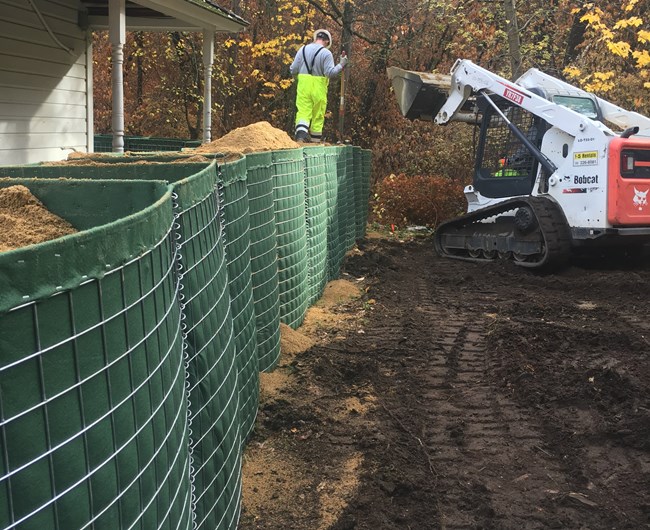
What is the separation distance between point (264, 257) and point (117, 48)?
617cm

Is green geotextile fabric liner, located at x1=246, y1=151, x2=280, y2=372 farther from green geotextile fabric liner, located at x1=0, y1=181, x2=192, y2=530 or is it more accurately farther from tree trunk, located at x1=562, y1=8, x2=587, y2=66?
tree trunk, located at x1=562, y1=8, x2=587, y2=66

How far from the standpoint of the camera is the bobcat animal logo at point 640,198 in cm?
1055

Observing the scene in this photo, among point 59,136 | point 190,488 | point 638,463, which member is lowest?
point 638,463

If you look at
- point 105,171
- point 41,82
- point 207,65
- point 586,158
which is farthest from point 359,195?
point 105,171

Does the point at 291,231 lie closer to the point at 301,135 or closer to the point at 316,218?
the point at 316,218

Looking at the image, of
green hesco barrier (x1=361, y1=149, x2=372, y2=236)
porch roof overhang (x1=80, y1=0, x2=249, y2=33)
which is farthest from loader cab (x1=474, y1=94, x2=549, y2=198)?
porch roof overhang (x1=80, y1=0, x2=249, y2=33)

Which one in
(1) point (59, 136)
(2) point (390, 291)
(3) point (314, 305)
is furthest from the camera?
(1) point (59, 136)

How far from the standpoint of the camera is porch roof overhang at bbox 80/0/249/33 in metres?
11.4

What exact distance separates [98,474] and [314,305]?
730 cm

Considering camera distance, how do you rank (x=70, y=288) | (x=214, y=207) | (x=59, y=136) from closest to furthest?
(x=70, y=288) < (x=214, y=207) < (x=59, y=136)

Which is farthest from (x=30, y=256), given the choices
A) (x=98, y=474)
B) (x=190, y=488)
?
(x=190, y=488)

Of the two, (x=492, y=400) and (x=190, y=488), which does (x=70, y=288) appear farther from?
(x=492, y=400)

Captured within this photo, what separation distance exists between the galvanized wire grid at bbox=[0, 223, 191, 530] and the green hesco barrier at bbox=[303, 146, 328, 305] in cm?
596

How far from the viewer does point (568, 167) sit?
1111 centimetres
